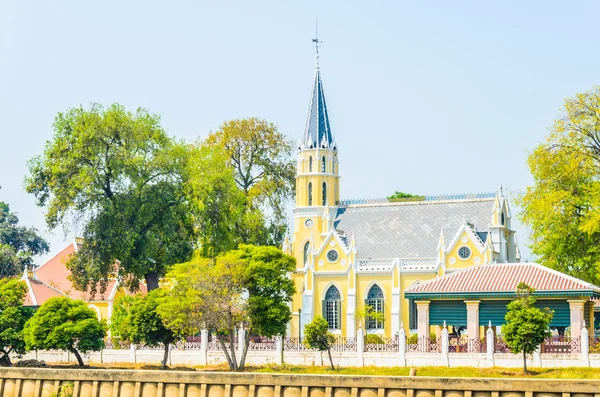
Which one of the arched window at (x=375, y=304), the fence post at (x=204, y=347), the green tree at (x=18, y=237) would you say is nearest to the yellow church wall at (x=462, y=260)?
the arched window at (x=375, y=304)

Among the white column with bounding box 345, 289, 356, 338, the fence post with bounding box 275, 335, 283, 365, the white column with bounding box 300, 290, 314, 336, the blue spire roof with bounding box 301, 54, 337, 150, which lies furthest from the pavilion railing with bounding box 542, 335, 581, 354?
the blue spire roof with bounding box 301, 54, 337, 150

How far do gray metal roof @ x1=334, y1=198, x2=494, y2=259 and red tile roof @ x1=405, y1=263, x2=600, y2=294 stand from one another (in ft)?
39.8

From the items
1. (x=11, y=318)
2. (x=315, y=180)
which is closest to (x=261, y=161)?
(x=315, y=180)

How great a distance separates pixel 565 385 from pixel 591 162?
24.3 m

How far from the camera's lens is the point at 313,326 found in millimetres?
43031

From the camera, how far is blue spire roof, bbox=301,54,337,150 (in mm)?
64375

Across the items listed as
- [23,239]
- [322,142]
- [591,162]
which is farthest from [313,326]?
[23,239]

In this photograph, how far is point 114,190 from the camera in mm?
52688

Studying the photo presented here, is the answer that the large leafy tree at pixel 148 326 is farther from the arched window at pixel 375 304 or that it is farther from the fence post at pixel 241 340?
the arched window at pixel 375 304

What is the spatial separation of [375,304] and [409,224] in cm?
555

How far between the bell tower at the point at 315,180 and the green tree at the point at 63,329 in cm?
1951

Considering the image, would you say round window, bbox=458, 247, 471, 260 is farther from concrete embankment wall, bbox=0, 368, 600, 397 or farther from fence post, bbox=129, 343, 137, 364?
concrete embankment wall, bbox=0, 368, 600, 397

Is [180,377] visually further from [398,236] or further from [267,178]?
[267,178]

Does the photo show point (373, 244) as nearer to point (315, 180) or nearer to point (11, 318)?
point (315, 180)
